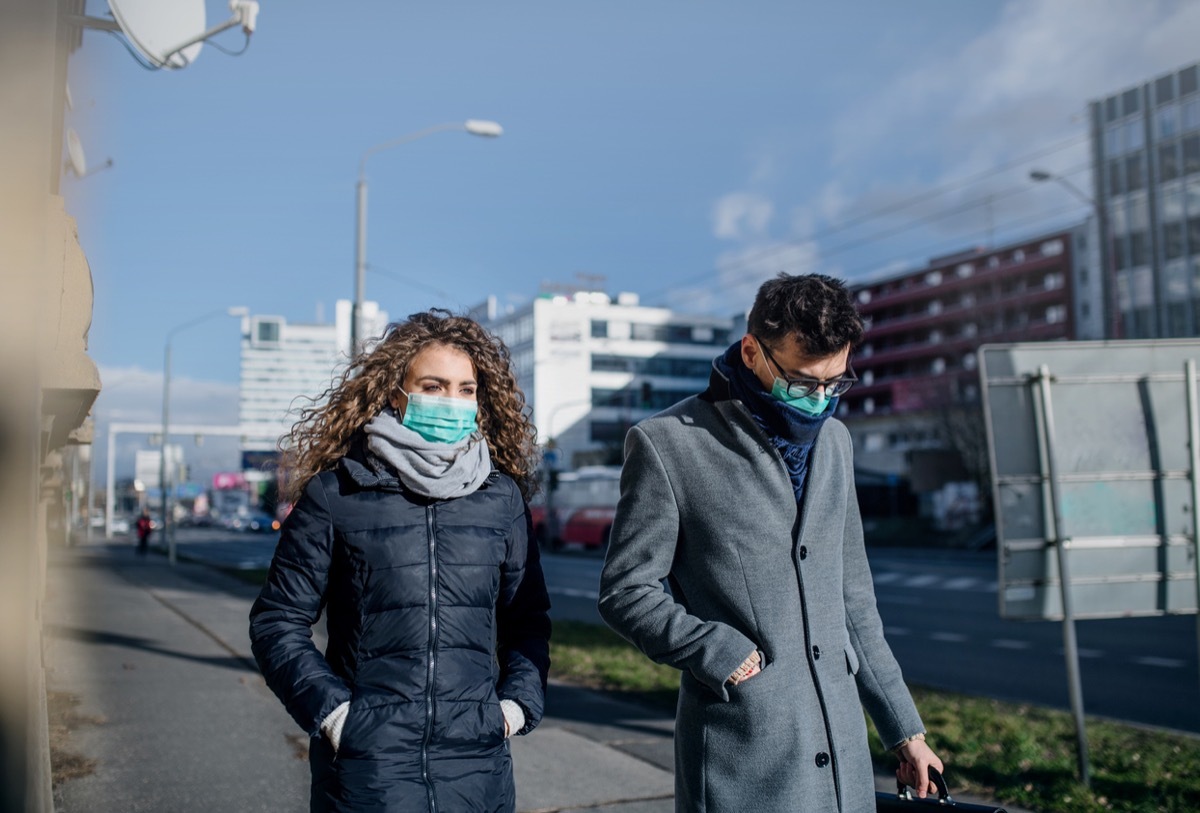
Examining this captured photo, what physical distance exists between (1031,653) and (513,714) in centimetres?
1170

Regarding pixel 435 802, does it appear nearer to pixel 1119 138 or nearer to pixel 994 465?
pixel 994 465

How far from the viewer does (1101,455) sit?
250 inches

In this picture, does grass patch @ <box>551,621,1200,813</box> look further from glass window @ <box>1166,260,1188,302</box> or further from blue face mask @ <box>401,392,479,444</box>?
glass window @ <box>1166,260,1188,302</box>

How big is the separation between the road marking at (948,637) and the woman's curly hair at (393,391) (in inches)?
477

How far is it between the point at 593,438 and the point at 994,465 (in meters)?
86.6

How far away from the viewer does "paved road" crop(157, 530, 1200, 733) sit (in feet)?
32.1

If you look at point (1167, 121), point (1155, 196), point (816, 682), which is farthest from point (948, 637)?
point (1167, 121)

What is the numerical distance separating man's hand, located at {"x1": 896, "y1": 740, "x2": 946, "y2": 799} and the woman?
0.95 metres

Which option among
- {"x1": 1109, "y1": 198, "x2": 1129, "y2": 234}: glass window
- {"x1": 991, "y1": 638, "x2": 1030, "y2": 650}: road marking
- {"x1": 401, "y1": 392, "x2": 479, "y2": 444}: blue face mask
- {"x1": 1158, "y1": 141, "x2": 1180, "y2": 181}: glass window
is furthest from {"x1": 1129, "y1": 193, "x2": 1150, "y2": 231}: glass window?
{"x1": 401, "y1": 392, "x2": 479, "y2": 444}: blue face mask

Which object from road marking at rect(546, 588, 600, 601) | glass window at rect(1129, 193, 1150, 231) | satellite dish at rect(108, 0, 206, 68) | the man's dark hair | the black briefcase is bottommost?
road marking at rect(546, 588, 600, 601)

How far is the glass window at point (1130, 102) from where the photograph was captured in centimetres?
5644

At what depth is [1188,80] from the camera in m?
54.0

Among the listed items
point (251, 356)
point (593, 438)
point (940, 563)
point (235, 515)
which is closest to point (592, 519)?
point (940, 563)

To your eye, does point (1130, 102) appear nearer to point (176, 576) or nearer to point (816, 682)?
point (176, 576)
